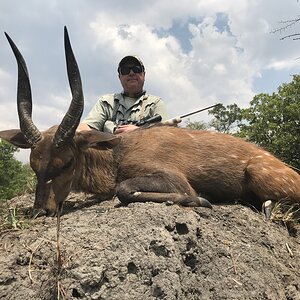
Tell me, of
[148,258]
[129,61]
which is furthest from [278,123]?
[148,258]

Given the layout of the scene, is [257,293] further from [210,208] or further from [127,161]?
[127,161]

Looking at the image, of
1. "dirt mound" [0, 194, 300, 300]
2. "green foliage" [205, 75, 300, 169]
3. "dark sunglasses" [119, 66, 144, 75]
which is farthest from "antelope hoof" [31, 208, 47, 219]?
"green foliage" [205, 75, 300, 169]

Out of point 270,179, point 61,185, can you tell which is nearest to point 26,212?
point 61,185

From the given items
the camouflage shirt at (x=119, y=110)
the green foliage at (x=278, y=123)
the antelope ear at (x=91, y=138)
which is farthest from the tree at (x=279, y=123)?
the antelope ear at (x=91, y=138)

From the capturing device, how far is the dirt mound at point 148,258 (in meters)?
3.29

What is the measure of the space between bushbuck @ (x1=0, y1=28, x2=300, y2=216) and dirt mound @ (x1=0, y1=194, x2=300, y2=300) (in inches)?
26.7

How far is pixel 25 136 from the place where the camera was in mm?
5406

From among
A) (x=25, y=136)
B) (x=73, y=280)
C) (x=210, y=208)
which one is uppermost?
(x=25, y=136)

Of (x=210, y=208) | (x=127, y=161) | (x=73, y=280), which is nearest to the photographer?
(x=73, y=280)

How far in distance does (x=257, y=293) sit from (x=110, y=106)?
5.23 m

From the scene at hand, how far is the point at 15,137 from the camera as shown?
19.2ft

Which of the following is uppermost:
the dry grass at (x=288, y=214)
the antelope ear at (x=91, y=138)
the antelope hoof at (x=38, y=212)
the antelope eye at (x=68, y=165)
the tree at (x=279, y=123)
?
the antelope ear at (x=91, y=138)

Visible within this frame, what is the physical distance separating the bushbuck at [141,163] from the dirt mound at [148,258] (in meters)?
0.68

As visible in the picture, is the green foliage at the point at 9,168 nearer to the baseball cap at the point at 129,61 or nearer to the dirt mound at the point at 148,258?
the baseball cap at the point at 129,61
